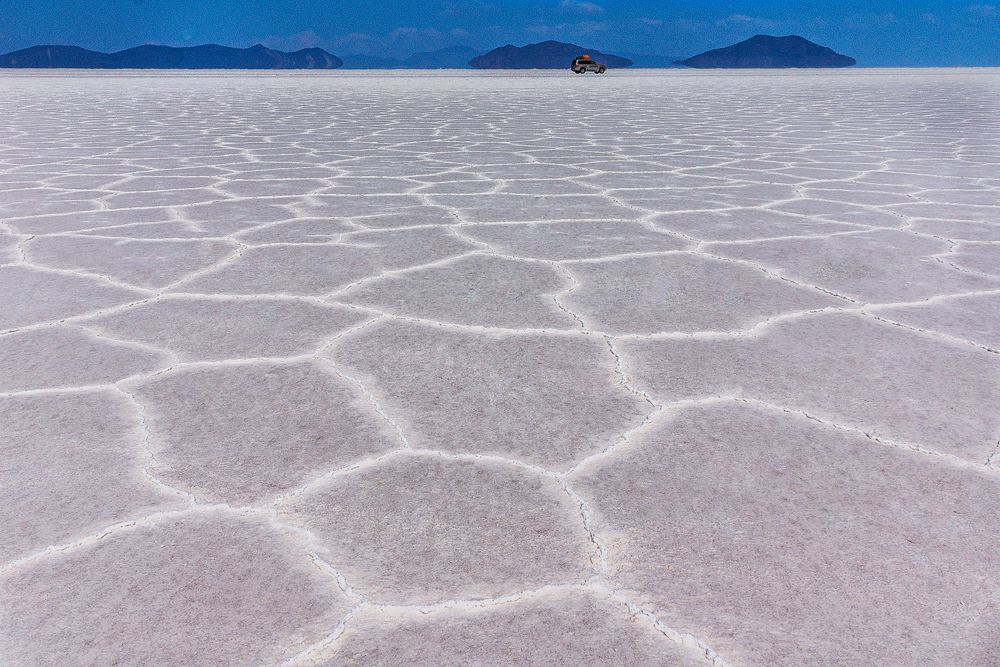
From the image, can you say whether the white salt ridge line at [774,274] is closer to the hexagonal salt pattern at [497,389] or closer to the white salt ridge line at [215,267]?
the hexagonal salt pattern at [497,389]

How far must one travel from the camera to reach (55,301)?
191cm

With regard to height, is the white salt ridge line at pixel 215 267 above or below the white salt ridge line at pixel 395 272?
below

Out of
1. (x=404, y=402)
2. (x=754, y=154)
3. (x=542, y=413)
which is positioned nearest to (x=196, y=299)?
(x=404, y=402)

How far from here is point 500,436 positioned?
4.09 ft

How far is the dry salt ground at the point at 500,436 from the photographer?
0.85 meters

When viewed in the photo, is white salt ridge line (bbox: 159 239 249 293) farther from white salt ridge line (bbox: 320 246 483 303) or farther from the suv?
the suv

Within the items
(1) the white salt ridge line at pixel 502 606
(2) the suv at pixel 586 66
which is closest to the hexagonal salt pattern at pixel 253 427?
(1) the white salt ridge line at pixel 502 606

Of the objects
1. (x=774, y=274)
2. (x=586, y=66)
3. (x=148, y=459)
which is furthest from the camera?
(x=586, y=66)

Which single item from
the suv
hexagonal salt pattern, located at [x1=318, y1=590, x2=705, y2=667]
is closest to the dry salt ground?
hexagonal salt pattern, located at [x1=318, y1=590, x2=705, y2=667]

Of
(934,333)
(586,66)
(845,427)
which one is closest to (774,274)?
(934,333)

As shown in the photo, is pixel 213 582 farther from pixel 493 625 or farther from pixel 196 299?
pixel 196 299

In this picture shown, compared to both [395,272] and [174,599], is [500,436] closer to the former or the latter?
[174,599]

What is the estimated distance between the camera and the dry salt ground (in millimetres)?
846

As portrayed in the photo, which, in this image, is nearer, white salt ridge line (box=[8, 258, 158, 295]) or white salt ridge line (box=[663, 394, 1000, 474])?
white salt ridge line (box=[663, 394, 1000, 474])
